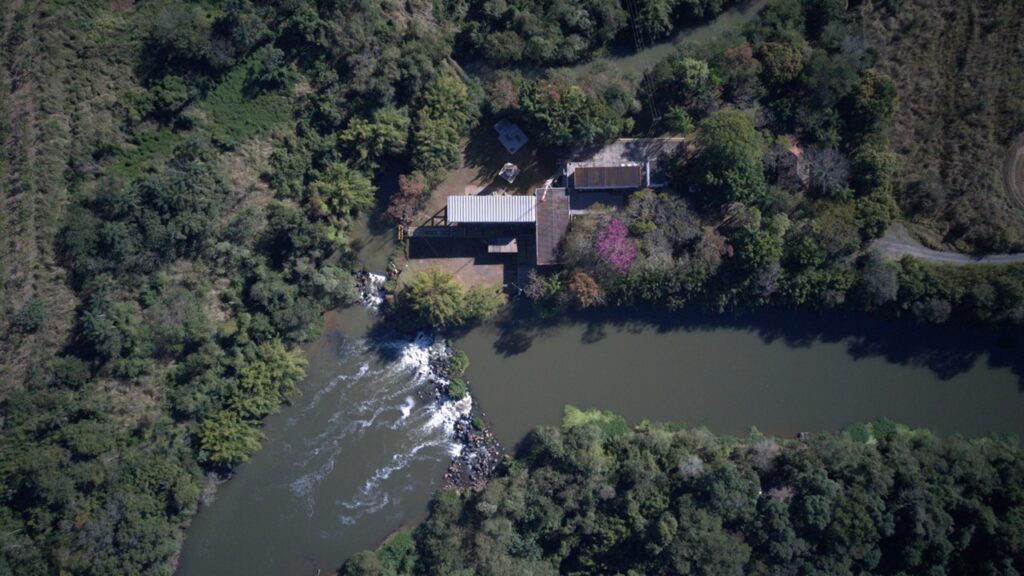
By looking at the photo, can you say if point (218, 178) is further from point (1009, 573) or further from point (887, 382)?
point (1009, 573)

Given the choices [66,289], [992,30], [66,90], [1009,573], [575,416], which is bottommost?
[1009,573]

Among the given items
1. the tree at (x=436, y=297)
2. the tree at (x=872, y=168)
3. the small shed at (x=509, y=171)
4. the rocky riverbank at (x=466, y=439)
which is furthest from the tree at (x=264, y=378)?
the tree at (x=872, y=168)

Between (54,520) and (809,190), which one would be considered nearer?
(54,520)

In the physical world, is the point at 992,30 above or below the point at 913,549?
above

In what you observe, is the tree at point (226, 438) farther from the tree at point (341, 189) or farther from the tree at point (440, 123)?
the tree at point (440, 123)

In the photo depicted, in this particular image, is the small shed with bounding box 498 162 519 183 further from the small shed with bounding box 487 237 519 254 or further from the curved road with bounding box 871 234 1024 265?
the curved road with bounding box 871 234 1024 265

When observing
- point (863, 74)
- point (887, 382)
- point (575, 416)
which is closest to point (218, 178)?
point (575, 416)

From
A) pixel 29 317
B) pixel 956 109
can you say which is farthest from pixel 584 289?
pixel 29 317
